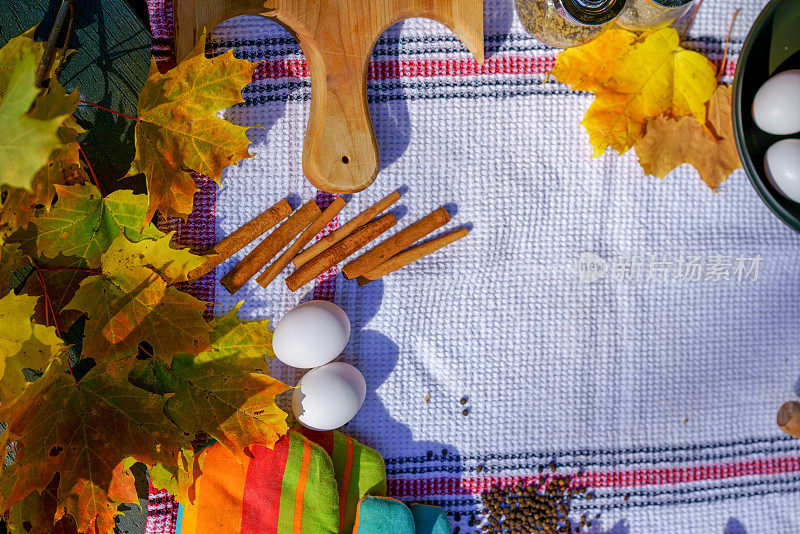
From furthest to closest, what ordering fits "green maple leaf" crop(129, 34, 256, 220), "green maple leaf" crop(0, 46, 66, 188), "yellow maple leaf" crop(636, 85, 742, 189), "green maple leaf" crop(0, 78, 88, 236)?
"yellow maple leaf" crop(636, 85, 742, 189), "green maple leaf" crop(129, 34, 256, 220), "green maple leaf" crop(0, 78, 88, 236), "green maple leaf" crop(0, 46, 66, 188)

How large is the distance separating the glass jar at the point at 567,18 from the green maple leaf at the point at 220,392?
0.57 metres

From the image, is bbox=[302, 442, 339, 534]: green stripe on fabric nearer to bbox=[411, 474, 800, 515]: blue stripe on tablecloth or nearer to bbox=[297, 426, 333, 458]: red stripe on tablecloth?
bbox=[297, 426, 333, 458]: red stripe on tablecloth

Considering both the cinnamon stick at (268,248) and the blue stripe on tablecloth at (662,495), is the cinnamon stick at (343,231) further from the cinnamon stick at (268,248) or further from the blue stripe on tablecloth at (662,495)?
the blue stripe on tablecloth at (662,495)

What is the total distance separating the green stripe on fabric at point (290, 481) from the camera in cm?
73

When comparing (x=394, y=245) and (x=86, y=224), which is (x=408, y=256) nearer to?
(x=394, y=245)

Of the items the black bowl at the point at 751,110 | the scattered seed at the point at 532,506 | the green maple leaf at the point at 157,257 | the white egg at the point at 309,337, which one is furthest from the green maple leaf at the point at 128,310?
the black bowl at the point at 751,110

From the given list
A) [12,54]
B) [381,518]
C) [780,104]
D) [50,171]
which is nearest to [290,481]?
[381,518]

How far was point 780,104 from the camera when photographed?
2.32 ft

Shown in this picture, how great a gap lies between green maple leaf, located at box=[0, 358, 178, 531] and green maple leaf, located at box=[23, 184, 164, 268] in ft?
0.43

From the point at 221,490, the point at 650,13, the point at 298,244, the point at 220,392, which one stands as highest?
the point at 650,13

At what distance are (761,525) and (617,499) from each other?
9.3 inches

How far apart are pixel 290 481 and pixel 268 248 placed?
0.32m

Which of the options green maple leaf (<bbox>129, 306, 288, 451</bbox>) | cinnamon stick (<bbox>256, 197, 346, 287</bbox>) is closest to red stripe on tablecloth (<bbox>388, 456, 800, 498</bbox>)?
green maple leaf (<bbox>129, 306, 288, 451</bbox>)

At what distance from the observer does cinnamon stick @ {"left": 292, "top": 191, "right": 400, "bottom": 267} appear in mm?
752
